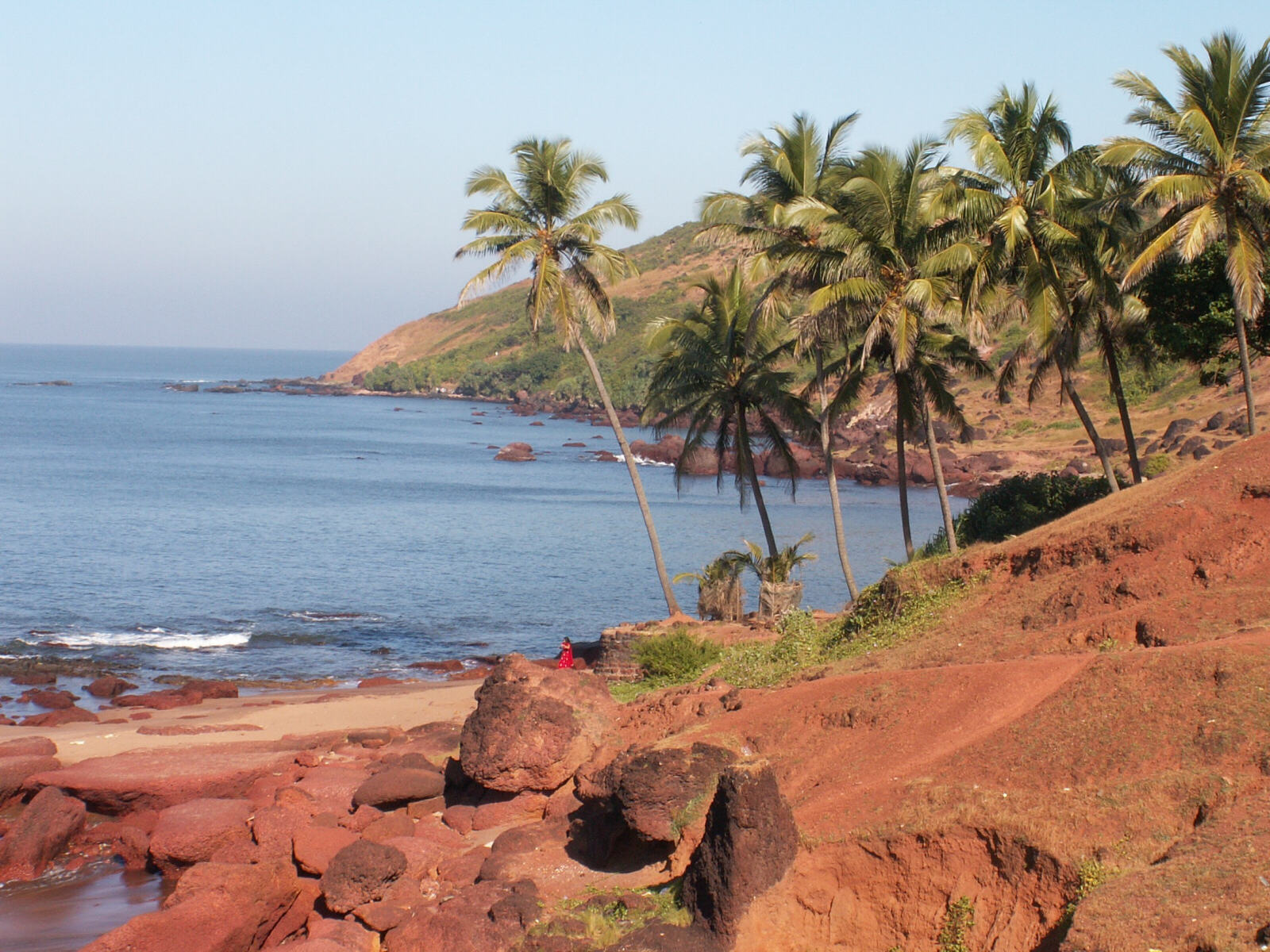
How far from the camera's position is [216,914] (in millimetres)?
11492

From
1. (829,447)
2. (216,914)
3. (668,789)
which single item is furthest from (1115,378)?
(216,914)

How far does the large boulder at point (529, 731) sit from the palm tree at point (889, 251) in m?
9.93

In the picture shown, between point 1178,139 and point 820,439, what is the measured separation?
9025 mm

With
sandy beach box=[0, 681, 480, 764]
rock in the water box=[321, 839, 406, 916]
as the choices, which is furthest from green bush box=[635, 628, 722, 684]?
rock in the water box=[321, 839, 406, 916]

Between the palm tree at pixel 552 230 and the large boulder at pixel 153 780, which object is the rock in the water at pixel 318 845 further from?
the palm tree at pixel 552 230

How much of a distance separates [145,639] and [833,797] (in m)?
26.0

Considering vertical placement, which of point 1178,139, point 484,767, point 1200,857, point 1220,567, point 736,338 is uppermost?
point 1178,139

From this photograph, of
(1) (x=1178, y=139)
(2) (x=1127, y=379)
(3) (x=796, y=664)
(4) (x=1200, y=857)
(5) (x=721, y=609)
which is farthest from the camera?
(2) (x=1127, y=379)

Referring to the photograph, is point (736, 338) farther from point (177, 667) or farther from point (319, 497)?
point (319, 497)

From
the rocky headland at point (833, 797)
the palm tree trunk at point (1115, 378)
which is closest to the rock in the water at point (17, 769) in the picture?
the rocky headland at point (833, 797)

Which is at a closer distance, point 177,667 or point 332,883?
point 332,883

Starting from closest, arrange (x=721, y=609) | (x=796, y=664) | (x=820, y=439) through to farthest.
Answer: (x=796, y=664)
(x=820, y=439)
(x=721, y=609)

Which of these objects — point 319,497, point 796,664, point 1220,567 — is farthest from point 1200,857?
point 319,497

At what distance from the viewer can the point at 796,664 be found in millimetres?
15812
